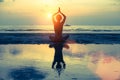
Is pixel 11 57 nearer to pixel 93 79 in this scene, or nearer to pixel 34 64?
pixel 34 64

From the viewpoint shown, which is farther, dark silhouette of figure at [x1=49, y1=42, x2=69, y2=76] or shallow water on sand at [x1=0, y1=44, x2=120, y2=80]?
dark silhouette of figure at [x1=49, y1=42, x2=69, y2=76]

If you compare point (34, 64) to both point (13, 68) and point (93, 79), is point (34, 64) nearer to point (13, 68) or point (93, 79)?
point (13, 68)

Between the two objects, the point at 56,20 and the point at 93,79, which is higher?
the point at 56,20

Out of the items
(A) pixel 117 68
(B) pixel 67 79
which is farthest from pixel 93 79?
(A) pixel 117 68

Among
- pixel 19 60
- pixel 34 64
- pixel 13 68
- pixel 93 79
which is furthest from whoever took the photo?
pixel 19 60

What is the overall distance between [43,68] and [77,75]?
7.14 ft

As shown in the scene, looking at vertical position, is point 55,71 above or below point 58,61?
below

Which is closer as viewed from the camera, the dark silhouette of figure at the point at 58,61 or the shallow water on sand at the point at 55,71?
the shallow water on sand at the point at 55,71

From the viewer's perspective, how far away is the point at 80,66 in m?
17.0

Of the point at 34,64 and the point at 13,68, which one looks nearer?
the point at 13,68

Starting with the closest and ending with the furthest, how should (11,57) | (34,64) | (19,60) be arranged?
(34,64)
(19,60)
(11,57)

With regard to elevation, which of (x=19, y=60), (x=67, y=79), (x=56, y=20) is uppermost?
(x=56, y=20)

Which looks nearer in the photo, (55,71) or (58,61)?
(55,71)

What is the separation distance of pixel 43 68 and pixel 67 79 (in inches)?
103
